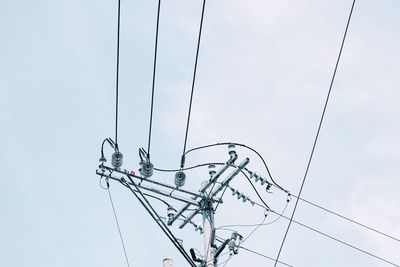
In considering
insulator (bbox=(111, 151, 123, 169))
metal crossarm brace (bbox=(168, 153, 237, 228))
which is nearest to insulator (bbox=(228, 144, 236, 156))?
metal crossarm brace (bbox=(168, 153, 237, 228))

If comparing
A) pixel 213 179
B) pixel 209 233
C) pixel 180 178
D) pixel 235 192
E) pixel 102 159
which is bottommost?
pixel 209 233

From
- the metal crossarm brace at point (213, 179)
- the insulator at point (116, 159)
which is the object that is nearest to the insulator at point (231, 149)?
the metal crossarm brace at point (213, 179)

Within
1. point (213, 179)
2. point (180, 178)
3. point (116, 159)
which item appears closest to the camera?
point (116, 159)

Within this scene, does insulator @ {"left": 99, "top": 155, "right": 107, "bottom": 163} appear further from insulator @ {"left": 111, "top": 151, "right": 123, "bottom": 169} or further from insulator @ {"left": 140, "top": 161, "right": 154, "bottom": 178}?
insulator @ {"left": 140, "top": 161, "right": 154, "bottom": 178}

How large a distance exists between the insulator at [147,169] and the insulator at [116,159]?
47 cm

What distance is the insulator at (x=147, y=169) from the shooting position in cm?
1202

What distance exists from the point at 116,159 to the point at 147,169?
657mm

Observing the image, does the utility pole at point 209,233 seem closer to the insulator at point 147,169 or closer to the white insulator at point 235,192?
the white insulator at point 235,192

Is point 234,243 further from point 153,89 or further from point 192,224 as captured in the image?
point 153,89

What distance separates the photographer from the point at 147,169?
1203 cm

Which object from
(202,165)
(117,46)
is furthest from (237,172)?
(117,46)

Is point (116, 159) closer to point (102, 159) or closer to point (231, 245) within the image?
point (102, 159)

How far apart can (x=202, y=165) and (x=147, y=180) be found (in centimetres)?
141

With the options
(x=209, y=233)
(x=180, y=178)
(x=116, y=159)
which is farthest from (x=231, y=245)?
(x=116, y=159)
